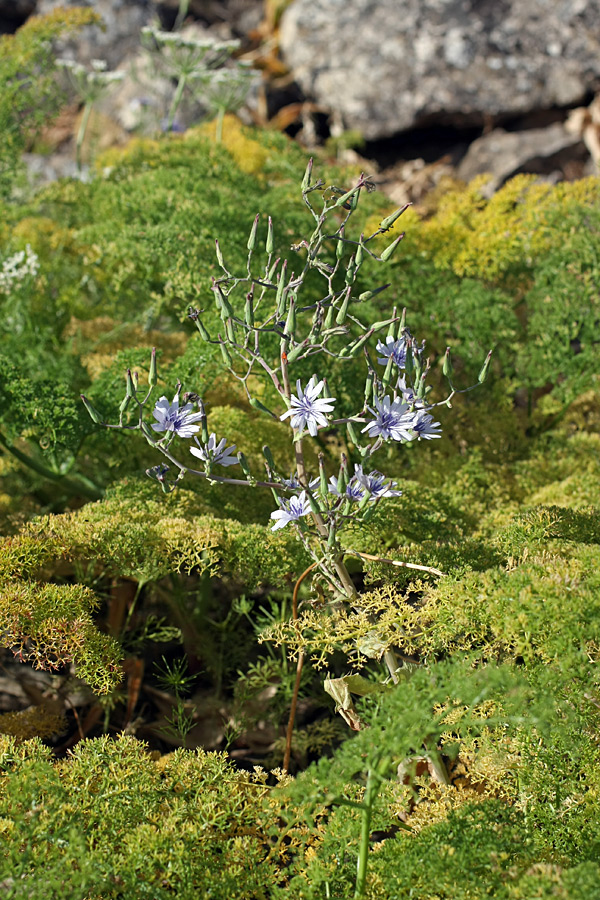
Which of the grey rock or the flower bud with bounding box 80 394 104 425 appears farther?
the grey rock

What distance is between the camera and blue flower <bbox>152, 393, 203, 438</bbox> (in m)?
1.36

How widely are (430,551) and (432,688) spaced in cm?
49

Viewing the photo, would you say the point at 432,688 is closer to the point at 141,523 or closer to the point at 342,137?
the point at 141,523

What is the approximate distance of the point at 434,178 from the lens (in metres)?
4.47

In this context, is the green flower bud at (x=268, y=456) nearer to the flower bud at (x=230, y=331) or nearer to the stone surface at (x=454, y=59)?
the flower bud at (x=230, y=331)

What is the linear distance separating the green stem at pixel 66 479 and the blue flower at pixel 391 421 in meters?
1.13

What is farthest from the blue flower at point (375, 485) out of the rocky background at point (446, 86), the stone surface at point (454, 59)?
the stone surface at point (454, 59)

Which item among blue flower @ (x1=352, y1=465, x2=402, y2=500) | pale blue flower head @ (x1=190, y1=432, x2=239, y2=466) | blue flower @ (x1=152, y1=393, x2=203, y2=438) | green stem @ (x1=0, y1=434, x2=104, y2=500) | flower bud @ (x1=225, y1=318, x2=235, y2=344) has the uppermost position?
flower bud @ (x1=225, y1=318, x2=235, y2=344)

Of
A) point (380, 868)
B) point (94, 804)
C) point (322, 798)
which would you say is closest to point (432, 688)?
point (322, 798)

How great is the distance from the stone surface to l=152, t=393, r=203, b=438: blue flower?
12.2ft

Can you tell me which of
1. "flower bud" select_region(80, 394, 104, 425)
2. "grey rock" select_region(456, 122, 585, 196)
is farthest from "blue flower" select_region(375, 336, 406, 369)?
"grey rock" select_region(456, 122, 585, 196)

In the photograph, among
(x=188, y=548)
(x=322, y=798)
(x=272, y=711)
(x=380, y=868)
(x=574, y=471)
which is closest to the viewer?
(x=322, y=798)

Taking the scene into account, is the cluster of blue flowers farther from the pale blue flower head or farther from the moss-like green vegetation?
the moss-like green vegetation

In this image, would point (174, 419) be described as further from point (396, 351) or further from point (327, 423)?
point (396, 351)
